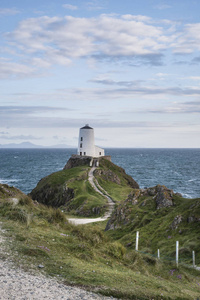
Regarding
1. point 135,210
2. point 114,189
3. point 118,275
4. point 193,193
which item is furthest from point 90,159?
point 118,275

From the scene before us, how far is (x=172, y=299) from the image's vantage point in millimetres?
10914

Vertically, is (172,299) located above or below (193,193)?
above

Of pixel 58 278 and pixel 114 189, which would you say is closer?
pixel 58 278

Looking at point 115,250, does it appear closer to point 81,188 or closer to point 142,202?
point 142,202

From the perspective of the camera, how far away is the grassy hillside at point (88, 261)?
447 inches

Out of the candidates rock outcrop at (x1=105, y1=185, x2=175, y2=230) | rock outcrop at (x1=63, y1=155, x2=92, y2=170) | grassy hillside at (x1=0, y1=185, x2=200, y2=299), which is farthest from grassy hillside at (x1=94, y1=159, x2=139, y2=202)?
grassy hillside at (x1=0, y1=185, x2=200, y2=299)

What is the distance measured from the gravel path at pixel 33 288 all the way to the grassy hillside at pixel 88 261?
0.54 m

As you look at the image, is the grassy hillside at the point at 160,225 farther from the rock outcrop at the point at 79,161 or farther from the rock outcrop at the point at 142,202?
the rock outcrop at the point at 79,161

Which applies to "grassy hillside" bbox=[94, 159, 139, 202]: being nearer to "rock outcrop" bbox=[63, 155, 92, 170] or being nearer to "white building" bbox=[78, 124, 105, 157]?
"rock outcrop" bbox=[63, 155, 92, 170]

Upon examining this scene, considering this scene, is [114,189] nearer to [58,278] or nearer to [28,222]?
[28,222]

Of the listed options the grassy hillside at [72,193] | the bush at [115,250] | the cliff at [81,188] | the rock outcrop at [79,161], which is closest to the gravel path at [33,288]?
the bush at [115,250]

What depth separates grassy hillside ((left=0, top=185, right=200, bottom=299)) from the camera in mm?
11359

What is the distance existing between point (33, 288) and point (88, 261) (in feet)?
14.8

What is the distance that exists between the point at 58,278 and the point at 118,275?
2633mm
